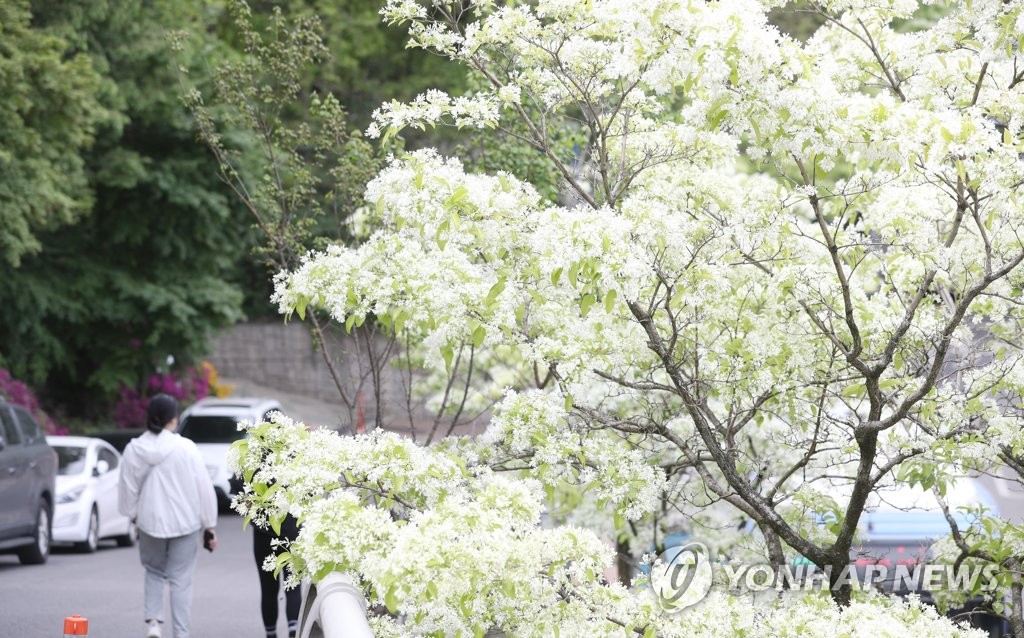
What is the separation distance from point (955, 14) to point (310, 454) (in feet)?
12.6

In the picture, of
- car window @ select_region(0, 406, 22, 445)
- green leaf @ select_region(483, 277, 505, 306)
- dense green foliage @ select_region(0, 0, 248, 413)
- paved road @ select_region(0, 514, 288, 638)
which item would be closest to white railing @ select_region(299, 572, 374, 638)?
green leaf @ select_region(483, 277, 505, 306)

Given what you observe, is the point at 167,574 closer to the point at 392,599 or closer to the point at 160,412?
the point at 160,412

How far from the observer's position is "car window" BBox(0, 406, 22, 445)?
14932 millimetres

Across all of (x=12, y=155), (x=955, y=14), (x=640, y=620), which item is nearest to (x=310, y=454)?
(x=640, y=620)

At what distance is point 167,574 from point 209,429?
52.2 feet

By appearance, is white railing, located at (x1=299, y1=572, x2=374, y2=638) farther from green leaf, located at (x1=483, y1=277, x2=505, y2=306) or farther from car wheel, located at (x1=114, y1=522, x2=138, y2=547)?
car wheel, located at (x1=114, y1=522, x2=138, y2=547)

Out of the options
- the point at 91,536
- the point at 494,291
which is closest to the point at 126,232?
the point at 91,536

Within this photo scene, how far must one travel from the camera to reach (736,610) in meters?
5.38

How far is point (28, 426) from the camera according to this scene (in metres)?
15.7

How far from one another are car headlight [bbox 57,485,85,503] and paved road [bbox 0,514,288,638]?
76cm

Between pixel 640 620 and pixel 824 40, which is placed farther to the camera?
pixel 824 40

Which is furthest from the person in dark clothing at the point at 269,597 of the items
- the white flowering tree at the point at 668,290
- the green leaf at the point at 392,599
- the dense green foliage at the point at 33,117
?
the dense green foliage at the point at 33,117

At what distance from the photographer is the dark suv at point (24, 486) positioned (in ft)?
47.4

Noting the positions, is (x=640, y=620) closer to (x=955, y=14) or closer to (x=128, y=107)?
(x=955, y=14)
